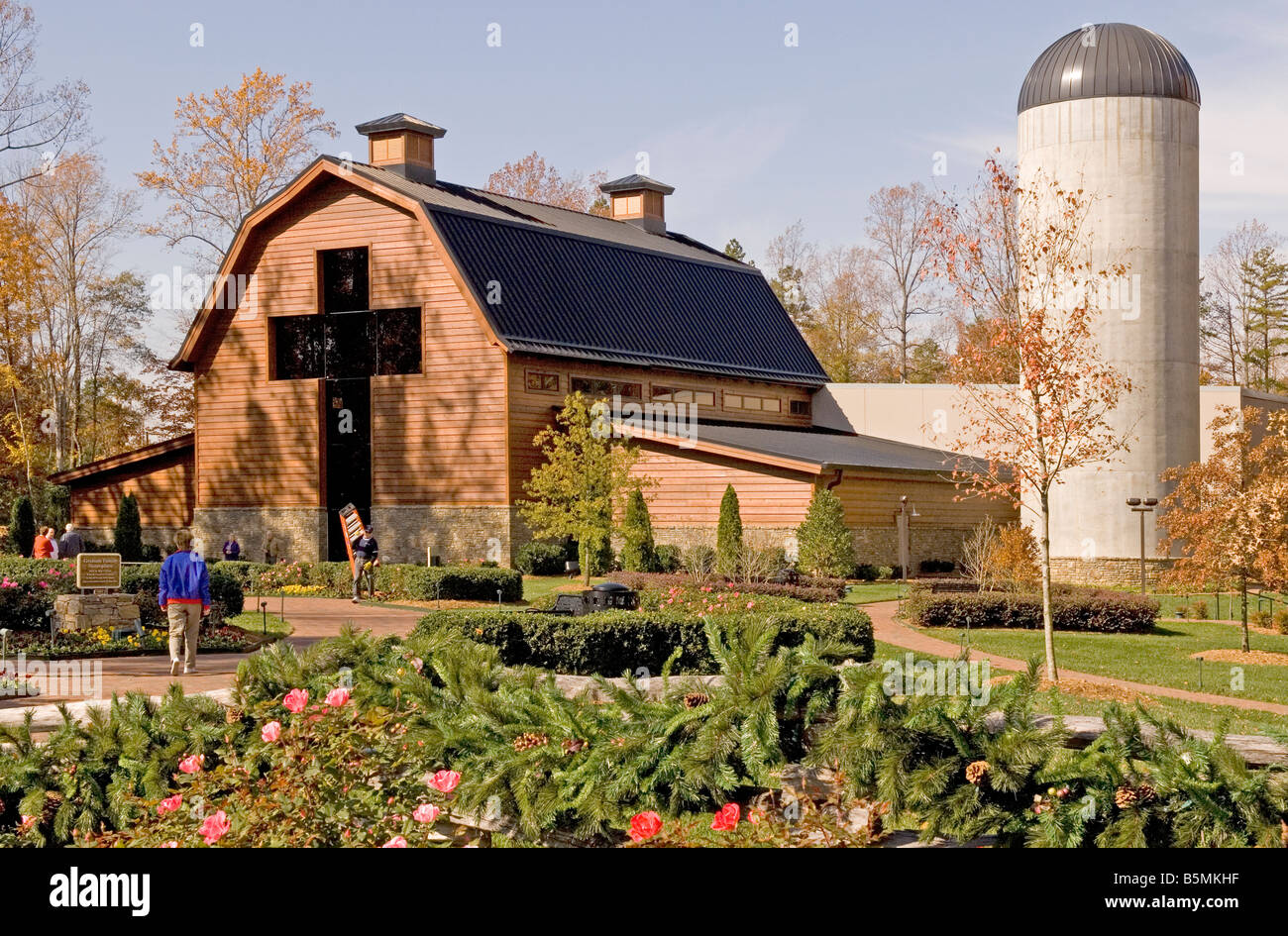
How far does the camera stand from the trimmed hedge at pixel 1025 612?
76.3 ft

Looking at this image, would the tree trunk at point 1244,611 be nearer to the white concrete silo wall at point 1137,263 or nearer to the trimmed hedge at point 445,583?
the white concrete silo wall at point 1137,263

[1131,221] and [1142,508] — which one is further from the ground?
[1131,221]

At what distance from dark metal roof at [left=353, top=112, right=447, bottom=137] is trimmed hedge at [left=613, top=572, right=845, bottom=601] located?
1822 cm

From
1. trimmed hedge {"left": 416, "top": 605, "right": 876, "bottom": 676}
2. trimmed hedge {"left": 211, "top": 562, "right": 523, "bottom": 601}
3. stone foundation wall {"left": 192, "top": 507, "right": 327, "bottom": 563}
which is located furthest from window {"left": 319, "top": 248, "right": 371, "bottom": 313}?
trimmed hedge {"left": 416, "top": 605, "right": 876, "bottom": 676}

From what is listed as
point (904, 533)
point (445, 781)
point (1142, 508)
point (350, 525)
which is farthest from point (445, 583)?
point (445, 781)

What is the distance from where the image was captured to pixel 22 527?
4097 centimetres

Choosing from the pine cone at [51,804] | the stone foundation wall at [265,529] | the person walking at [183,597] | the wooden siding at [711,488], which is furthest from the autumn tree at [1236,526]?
the stone foundation wall at [265,529]

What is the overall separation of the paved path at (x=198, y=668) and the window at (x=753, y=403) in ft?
61.1

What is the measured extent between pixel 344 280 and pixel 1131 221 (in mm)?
19233

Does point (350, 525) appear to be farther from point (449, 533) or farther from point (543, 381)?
point (543, 381)

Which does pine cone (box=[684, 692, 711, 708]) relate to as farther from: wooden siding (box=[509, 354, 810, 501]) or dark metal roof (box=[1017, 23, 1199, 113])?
dark metal roof (box=[1017, 23, 1199, 113])

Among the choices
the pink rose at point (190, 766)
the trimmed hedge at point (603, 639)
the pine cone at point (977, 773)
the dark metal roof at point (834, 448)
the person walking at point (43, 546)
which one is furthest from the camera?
the dark metal roof at point (834, 448)

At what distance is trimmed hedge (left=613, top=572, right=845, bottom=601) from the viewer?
2184 centimetres
